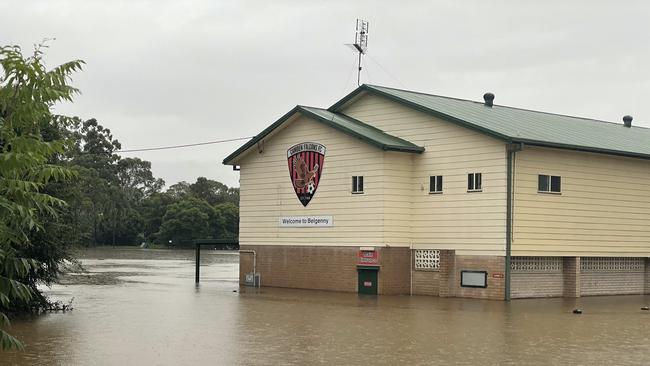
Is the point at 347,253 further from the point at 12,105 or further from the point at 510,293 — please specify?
the point at 12,105

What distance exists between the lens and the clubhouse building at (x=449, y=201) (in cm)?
3169

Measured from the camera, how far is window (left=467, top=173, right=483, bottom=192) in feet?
105

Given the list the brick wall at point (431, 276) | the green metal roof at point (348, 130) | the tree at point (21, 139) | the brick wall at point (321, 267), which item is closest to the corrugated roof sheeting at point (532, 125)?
the green metal roof at point (348, 130)

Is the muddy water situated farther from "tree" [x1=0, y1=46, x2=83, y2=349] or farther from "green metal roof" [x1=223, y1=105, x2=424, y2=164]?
"tree" [x1=0, y1=46, x2=83, y2=349]

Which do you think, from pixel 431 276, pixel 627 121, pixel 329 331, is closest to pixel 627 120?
pixel 627 121

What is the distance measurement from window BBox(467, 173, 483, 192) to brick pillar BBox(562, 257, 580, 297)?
15.2ft

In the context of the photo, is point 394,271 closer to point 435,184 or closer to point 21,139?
point 435,184

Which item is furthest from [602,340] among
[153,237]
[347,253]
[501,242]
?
[153,237]

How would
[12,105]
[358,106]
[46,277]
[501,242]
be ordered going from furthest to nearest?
1. [358,106]
2. [501,242]
3. [46,277]
4. [12,105]

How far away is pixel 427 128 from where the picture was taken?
1342 inches

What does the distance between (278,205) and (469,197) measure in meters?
9.46

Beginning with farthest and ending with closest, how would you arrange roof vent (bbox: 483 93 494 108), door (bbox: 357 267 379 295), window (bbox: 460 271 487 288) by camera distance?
1. roof vent (bbox: 483 93 494 108)
2. door (bbox: 357 267 379 295)
3. window (bbox: 460 271 487 288)

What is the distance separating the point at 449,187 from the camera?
109ft

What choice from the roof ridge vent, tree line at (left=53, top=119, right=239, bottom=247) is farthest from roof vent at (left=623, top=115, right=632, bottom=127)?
tree line at (left=53, top=119, right=239, bottom=247)
